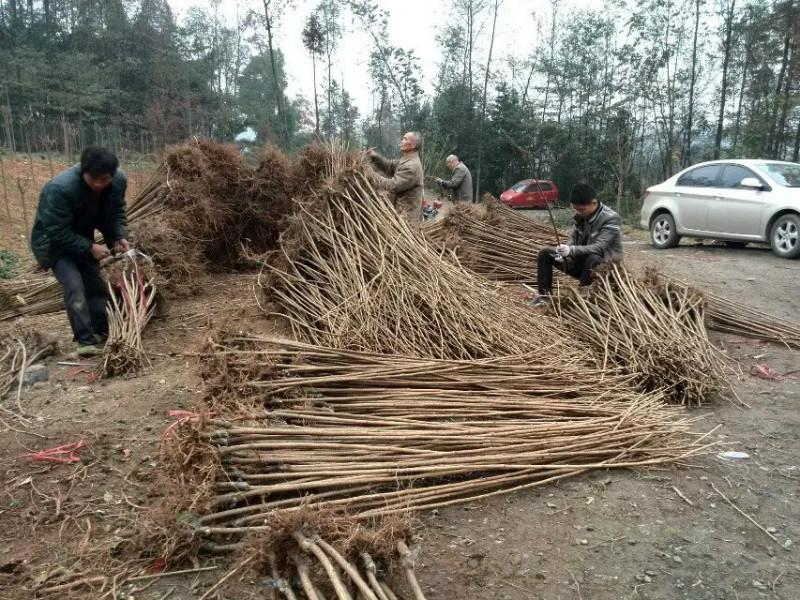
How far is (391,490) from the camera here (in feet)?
8.10

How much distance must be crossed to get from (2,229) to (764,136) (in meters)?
17.9

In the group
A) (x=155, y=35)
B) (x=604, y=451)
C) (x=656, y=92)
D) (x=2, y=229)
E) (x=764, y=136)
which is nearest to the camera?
(x=604, y=451)

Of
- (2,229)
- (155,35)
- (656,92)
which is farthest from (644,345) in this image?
(155,35)

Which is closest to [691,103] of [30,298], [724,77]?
[724,77]

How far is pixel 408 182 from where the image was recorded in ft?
20.0

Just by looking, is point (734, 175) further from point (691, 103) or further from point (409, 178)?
point (691, 103)

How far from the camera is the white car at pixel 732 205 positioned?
8.05m

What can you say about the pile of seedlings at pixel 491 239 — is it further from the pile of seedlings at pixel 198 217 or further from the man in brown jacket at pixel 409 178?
the pile of seedlings at pixel 198 217

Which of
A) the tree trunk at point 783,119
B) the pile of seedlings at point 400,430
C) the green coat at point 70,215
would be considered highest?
the tree trunk at point 783,119

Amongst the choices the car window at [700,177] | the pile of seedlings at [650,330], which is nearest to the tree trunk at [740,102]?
the car window at [700,177]

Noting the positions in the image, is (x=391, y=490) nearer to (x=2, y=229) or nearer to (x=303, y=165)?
(x=303, y=165)

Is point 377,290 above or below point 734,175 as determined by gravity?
below

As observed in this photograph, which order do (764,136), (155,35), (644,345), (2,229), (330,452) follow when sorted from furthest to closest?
1. (155,35)
2. (764,136)
3. (2,229)
4. (644,345)
5. (330,452)

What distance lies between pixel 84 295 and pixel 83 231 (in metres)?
0.46
